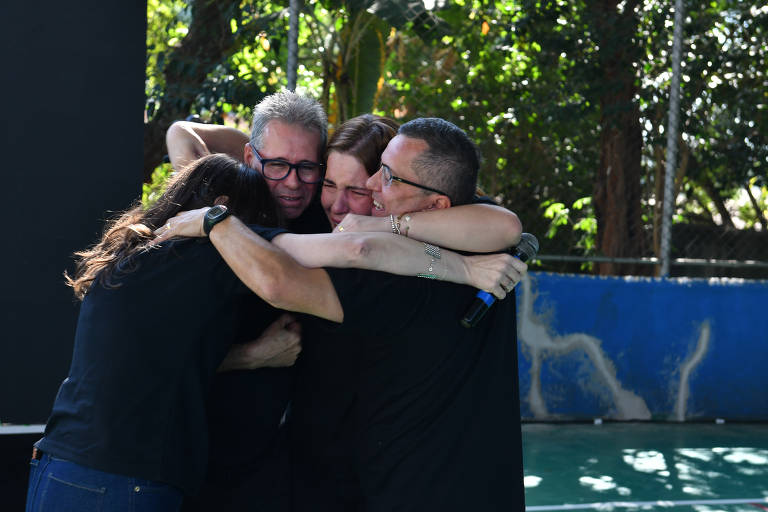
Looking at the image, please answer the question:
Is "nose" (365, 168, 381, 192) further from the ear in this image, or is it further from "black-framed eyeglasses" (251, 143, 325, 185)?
"black-framed eyeglasses" (251, 143, 325, 185)

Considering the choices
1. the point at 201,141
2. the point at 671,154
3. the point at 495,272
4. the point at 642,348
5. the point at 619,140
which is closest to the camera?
the point at 495,272

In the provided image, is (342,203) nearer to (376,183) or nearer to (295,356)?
(376,183)

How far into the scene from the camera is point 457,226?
88.7 inches

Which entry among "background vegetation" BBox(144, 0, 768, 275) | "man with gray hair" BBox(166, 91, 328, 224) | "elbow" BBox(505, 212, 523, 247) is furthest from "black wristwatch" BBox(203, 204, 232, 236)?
"background vegetation" BBox(144, 0, 768, 275)

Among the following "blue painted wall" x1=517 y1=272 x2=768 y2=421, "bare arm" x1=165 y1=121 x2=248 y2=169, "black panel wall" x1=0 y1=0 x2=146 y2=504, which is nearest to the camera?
"black panel wall" x1=0 y1=0 x2=146 y2=504

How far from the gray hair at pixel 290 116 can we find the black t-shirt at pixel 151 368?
106 cm

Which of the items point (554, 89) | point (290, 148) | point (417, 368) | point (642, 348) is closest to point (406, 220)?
point (417, 368)

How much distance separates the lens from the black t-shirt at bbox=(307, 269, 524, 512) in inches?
80.0

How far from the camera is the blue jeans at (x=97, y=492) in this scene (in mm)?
1940

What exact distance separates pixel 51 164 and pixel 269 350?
1502 mm

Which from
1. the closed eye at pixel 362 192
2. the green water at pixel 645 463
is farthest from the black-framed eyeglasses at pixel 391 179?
the green water at pixel 645 463

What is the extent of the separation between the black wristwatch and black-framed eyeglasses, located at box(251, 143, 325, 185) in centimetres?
94

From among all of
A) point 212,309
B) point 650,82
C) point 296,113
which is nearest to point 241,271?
point 212,309

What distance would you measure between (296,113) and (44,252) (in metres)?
1.08
